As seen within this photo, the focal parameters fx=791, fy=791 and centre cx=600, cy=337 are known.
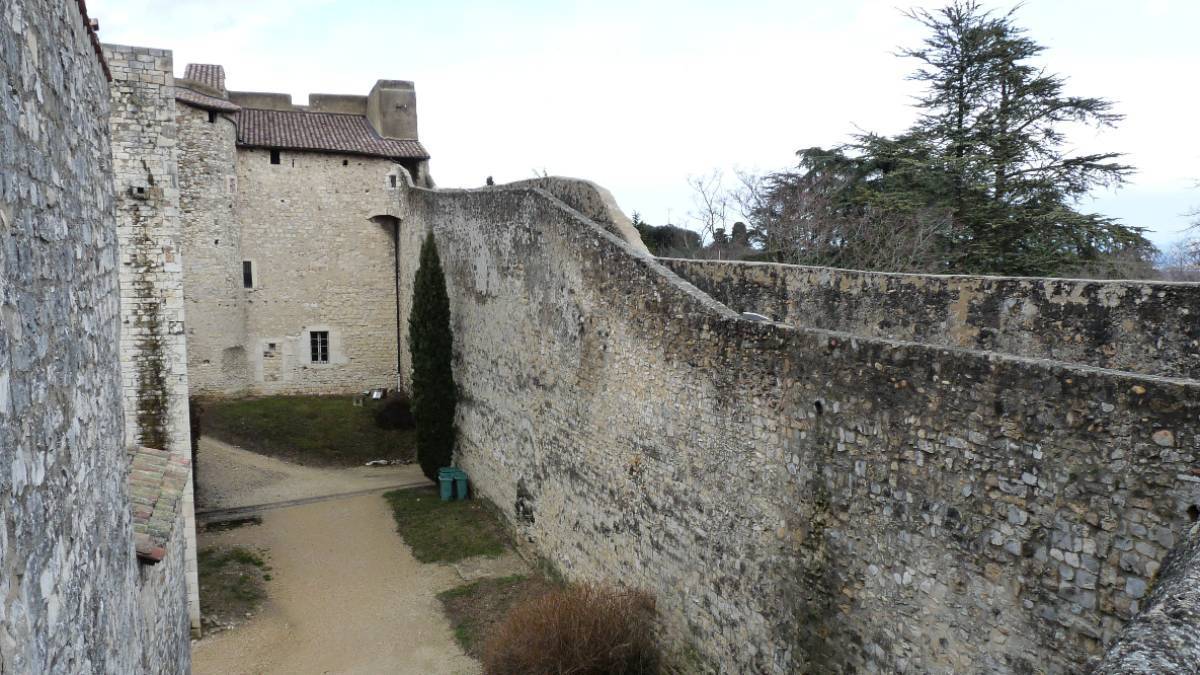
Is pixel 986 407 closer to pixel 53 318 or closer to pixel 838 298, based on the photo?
pixel 838 298

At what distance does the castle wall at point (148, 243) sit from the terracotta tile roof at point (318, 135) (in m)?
11.1

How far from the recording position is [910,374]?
214 inches

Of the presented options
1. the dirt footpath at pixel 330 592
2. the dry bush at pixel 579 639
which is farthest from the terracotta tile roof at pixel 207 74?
the dry bush at pixel 579 639

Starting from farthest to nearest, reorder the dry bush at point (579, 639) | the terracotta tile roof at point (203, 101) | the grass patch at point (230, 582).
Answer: the terracotta tile roof at point (203, 101), the grass patch at point (230, 582), the dry bush at point (579, 639)

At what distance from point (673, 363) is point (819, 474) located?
7.66 feet

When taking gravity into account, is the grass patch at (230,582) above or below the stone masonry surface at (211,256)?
below

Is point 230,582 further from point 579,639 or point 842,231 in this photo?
point 842,231

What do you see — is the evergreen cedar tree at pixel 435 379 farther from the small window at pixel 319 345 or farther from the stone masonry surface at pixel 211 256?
the stone masonry surface at pixel 211 256

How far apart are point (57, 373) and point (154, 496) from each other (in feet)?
13.4

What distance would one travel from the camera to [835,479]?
6.08m

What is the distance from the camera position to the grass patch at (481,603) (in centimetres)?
1030

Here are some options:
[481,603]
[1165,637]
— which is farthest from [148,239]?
[1165,637]

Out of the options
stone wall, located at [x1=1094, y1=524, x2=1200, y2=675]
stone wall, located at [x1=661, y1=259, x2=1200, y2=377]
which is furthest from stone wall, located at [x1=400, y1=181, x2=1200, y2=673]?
stone wall, located at [x1=661, y1=259, x2=1200, y2=377]

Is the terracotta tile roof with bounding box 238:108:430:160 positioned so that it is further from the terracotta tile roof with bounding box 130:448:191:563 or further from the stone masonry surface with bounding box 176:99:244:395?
the terracotta tile roof with bounding box 130:448:191:563
